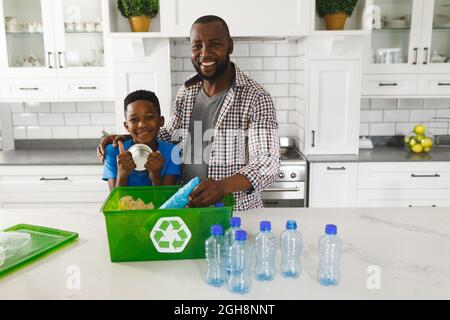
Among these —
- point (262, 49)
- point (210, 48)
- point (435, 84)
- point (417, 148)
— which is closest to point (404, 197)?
point (417, 148)

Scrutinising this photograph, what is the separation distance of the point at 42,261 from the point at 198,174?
0.78 m

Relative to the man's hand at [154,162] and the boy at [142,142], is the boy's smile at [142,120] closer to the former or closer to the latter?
the boy at [142,142]

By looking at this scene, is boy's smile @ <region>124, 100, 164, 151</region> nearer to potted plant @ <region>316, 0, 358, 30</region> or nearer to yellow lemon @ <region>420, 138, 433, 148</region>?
potted plant @ <region>316, 0, 358, 30</region>

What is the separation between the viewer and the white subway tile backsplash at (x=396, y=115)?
3436 mm

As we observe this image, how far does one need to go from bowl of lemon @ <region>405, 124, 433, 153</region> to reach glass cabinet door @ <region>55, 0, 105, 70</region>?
2.30 meters

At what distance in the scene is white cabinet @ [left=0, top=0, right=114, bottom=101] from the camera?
302 cm

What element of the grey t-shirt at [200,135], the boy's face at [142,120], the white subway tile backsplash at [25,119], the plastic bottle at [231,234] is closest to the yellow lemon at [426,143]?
the grey t-shirt at [200,135]

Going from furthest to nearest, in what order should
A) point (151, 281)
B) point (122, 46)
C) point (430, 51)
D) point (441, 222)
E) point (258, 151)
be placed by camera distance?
point (430, 51) < point (122, 46) < point (258, 151) < point (441, 222) < point (151, 281)

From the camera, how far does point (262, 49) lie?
3.31 meters

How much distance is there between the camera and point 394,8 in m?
3.07

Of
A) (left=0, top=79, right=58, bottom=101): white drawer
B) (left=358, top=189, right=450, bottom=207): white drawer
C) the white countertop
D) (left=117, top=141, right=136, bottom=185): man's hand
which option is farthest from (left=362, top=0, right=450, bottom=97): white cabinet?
(left=0, top=79, right=58, bottom=101): white drawer

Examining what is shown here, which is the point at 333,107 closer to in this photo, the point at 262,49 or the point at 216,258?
the point at 262,49

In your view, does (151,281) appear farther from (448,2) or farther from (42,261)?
(448,2)
